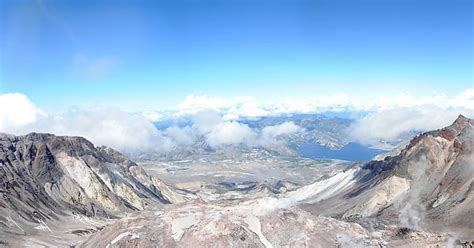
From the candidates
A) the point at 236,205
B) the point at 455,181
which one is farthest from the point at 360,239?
the point at 455,181

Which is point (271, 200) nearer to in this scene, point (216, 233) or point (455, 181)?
point (216, 233)

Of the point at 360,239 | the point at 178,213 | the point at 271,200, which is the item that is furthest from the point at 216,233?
the point at 360,239

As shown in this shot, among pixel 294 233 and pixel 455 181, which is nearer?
pixel 294 233

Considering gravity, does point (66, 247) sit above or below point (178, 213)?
below

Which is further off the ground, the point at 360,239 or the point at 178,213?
the point at 178,213

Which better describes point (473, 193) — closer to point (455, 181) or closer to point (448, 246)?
point (455, 181)

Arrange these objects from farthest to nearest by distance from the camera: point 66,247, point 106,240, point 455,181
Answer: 1. point 455,181
2. point 66,247
3. point 106,240

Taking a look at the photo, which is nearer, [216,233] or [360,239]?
[216,233]

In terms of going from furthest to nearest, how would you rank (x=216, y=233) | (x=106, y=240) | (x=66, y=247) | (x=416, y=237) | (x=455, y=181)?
(x=455, y=181)
(x=66, y=247)
(x=416, y=237)
(x=106, y=240)
(x=216, y=233)

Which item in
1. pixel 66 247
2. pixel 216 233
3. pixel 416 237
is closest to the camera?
pixel 216 233
